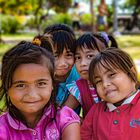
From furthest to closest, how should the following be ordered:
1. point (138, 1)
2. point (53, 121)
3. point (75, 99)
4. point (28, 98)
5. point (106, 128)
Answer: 1. point (138, 1)
2. point (75, 99)
3. point (106, 128)
4. point (53, 121)
5. point (28, 98)

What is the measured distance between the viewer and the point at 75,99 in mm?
2920

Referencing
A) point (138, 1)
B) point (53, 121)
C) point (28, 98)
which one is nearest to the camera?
point (28, 98)

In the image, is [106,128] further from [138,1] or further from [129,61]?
[138,1]

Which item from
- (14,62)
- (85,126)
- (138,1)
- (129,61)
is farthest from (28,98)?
(138,1)

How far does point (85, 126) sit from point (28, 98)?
581mm

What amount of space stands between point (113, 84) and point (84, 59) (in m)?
0.54

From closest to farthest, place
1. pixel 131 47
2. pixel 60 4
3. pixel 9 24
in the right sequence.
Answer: pixel 131 47 → pixel 9 24 → pixel 60 4

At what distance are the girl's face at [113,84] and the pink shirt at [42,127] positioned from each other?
A: 1.01 feet

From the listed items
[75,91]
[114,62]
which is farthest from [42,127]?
[75,91]

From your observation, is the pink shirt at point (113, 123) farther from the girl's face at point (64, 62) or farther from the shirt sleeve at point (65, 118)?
the girl's face at point (64, 62)

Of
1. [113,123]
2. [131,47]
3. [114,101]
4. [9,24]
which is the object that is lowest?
[9,24]

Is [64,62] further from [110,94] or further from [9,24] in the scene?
[9,24]

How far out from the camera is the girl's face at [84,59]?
286 centimetres

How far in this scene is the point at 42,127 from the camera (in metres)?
2.16
